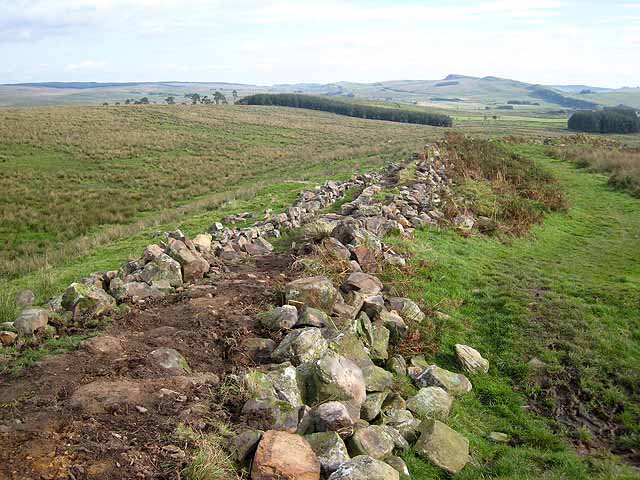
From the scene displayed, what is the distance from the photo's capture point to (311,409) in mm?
5359

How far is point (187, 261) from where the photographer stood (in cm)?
931

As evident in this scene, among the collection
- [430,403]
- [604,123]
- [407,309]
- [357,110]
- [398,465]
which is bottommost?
[430,403]

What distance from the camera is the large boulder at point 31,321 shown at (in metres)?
6.72

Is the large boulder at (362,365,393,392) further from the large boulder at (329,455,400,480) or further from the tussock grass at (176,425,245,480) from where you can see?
the tussock grass at (176,425,245,480)

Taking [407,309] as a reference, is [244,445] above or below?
above

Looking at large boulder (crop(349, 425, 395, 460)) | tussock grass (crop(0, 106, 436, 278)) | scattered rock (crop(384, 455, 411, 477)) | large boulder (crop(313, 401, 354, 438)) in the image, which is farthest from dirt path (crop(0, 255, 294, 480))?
tussock grass (crop(0, 106, 436, 278))

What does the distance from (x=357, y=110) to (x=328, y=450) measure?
357 ft

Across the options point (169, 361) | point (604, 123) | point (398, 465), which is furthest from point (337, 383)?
point (604, 123)

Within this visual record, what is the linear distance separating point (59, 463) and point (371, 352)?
14.6 ft

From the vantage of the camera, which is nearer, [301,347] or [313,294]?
[301,347]

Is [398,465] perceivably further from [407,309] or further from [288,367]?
[407,309]

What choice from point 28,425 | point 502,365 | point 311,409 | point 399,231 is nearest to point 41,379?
point 28,425

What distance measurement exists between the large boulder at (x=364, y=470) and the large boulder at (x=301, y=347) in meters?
1.76

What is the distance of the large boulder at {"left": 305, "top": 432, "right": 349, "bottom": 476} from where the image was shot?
462 cm
